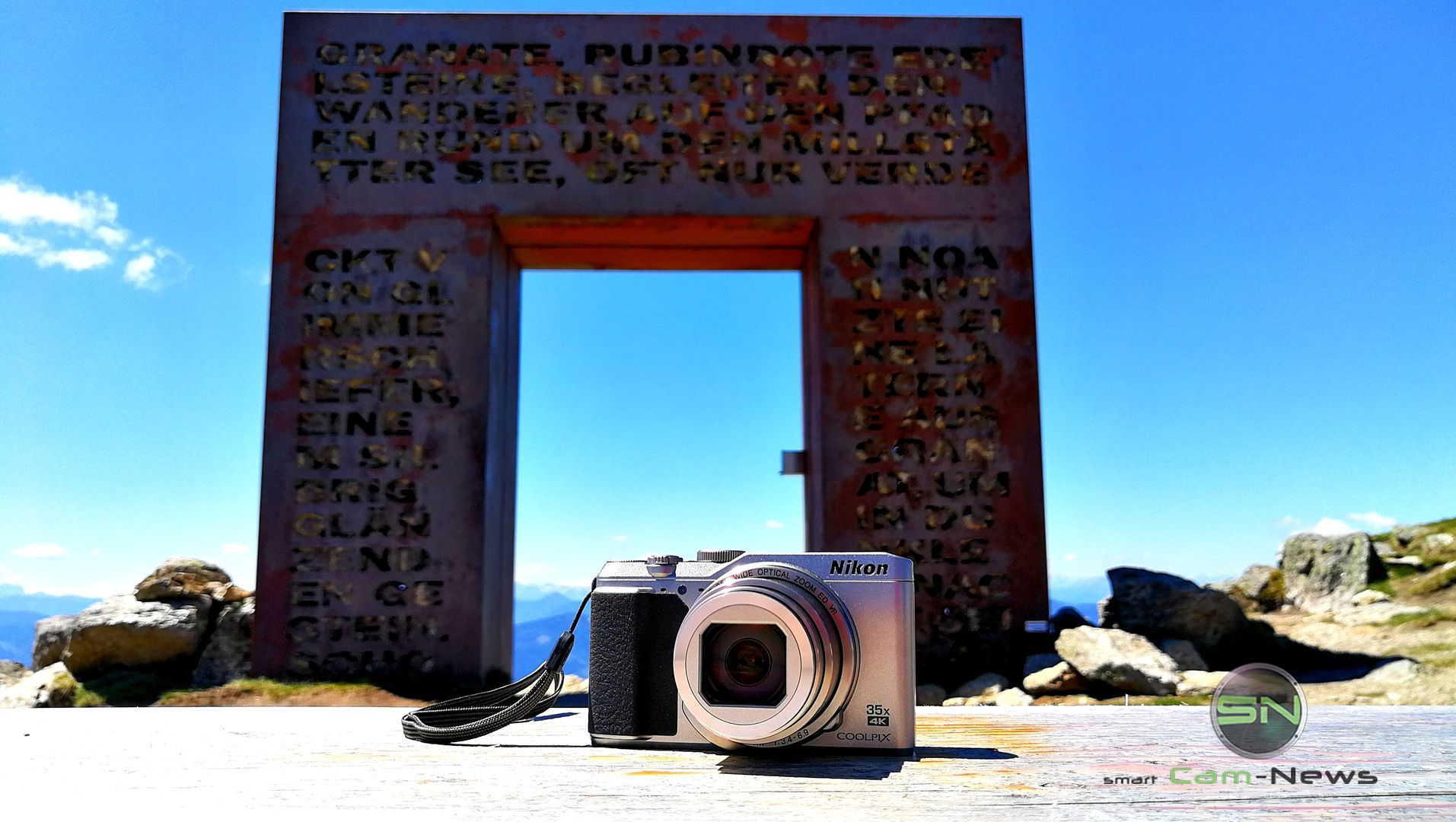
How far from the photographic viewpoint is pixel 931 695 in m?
7.56

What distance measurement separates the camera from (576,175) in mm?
8469

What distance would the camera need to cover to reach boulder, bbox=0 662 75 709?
26.5 feet

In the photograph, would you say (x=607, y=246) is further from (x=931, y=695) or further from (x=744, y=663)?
(x=744, y=663)

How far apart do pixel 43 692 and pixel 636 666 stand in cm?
832

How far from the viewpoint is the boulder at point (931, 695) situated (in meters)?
7.41

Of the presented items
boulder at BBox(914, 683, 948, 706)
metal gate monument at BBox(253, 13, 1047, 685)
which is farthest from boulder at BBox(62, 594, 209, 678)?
boulder at BBox(914, 683, 948, 706)

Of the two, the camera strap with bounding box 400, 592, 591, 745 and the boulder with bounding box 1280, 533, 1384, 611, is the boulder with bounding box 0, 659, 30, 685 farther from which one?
the boulder with bounding box 1280, 533, 1384, 611

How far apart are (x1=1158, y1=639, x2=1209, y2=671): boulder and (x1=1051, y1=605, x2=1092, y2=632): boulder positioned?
0.62m

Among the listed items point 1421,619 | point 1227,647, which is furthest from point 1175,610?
point 1421,619

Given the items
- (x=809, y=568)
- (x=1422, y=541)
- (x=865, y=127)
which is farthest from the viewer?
(x=1422, y=541)

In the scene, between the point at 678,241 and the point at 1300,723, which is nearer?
the point at 1300,723

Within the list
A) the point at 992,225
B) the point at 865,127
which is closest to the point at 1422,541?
the point at 992,225

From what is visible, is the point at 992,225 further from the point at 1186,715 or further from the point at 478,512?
the point at 1186,715

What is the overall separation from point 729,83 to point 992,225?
2.56m
